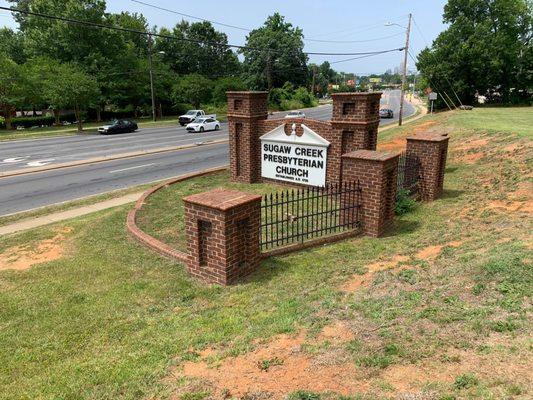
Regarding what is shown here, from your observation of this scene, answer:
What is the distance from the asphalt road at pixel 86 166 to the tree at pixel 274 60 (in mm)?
48129

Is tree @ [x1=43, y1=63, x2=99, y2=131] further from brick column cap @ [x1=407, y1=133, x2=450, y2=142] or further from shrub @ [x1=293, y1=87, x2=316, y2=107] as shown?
shrub @ [x1=293, y1=87, x2=316, y2=107]

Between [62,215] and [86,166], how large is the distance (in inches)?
384

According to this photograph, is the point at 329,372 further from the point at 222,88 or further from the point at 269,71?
the point at 269,71

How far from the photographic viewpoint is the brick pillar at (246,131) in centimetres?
1366

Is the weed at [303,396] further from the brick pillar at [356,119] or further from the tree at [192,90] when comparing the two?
the tree at [192,90]

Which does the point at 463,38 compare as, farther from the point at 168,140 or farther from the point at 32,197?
the point at 32,197

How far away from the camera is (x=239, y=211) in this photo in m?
6.45

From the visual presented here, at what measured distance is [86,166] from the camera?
21297mm

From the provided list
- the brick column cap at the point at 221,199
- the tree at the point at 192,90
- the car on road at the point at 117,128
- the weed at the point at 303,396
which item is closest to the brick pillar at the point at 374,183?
the brick column cap at the point at 221,199

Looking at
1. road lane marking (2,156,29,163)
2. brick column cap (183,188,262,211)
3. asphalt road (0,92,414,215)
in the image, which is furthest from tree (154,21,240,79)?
brick column cap (183,188,262,211)

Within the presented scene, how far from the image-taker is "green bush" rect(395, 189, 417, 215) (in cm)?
974

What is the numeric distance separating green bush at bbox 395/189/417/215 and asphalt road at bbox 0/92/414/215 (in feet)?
35.8

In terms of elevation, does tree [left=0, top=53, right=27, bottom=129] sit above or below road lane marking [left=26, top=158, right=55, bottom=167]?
above

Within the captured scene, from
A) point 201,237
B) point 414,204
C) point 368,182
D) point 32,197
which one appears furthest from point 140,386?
point 32,197
